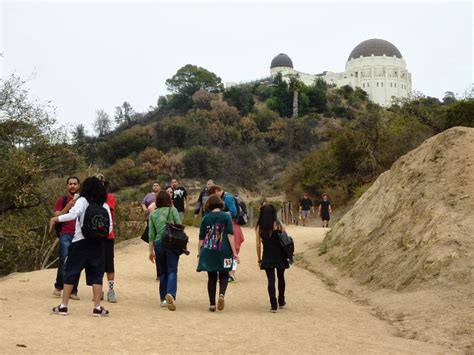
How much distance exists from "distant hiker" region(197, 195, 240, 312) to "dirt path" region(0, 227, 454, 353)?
337 millimetres

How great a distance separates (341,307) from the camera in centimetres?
859

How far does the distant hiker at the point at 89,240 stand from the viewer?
646cm

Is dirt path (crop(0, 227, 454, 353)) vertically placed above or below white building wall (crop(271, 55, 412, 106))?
below

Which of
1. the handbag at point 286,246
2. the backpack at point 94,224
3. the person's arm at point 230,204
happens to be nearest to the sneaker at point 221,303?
the handbag at point 286,246

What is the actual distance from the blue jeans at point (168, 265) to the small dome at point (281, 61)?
4260 inches

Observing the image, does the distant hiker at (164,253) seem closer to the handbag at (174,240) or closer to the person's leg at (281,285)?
the handbag at (174,240)

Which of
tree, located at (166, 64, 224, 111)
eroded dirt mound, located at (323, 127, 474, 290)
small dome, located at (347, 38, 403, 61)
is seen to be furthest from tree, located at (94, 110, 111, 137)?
eroded dirt mound, located at (323, 127, 474, 290)

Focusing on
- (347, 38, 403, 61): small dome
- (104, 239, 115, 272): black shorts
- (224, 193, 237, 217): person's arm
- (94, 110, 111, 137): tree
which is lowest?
(104, 239, 115, 272): black shorts

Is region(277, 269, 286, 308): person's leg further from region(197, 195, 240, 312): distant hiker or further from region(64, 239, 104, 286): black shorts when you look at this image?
region(64, 239, 104, 286): black shorts

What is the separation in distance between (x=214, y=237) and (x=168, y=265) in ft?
2.38

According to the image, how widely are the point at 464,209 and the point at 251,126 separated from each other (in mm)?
67088

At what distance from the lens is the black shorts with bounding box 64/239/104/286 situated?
6520 millimetres

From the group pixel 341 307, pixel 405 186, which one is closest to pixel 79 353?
pixel 341 307

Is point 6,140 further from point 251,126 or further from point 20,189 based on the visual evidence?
point 251,126
